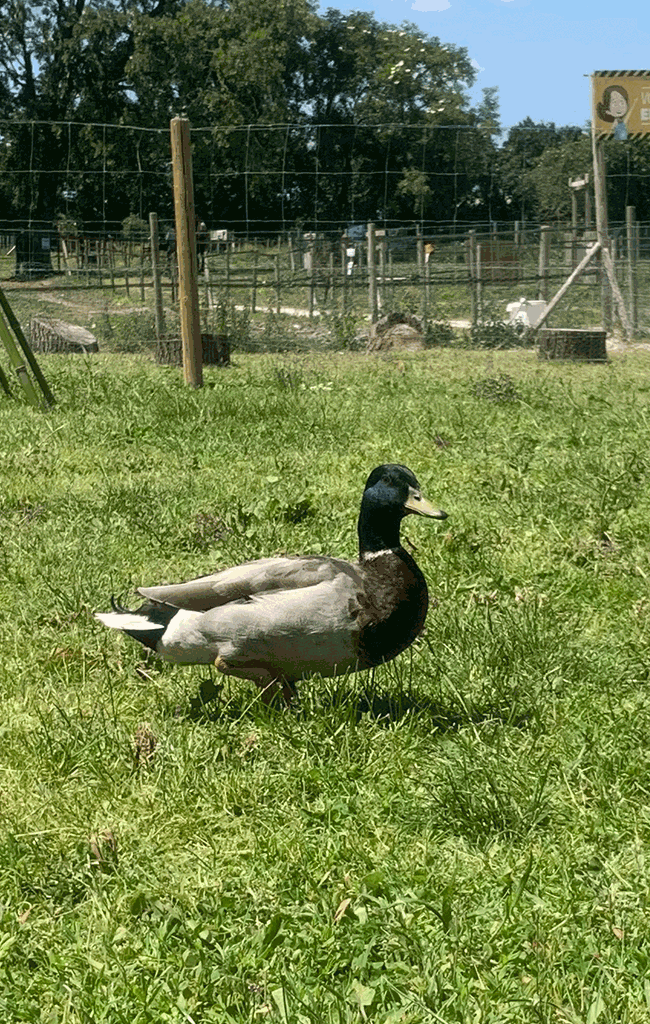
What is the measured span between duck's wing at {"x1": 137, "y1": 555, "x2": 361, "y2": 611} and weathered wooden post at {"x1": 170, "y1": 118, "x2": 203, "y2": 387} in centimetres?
785

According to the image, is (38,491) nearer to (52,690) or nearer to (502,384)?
(52,690)

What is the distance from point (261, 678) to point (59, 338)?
14.1 meters

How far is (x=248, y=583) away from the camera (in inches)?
164

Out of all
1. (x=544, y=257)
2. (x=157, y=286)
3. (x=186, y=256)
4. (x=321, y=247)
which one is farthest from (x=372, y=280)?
(x=186, y=256)

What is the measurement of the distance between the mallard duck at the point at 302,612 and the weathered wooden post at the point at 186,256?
7.78 metres

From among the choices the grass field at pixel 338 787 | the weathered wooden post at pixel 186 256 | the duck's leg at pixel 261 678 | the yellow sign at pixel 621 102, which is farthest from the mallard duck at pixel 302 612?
the yellow sign at pixel 621 102

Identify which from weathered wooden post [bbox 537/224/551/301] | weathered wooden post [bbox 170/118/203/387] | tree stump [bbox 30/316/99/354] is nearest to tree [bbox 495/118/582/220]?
weathered wooden post [bbox 537/224/551/301]

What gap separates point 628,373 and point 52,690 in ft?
34.4

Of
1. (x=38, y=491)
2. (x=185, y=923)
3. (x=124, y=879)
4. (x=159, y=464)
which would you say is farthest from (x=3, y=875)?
(x=159, y=464)

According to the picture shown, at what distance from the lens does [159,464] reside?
8.39 meters

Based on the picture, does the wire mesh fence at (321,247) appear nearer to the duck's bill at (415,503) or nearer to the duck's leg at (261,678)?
the duck's bill at (415,503)

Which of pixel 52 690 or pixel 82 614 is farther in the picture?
pixel 82 614

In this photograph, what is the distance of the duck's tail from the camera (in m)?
4.24

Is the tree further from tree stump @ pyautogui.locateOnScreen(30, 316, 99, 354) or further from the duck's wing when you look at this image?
the duck's wing
